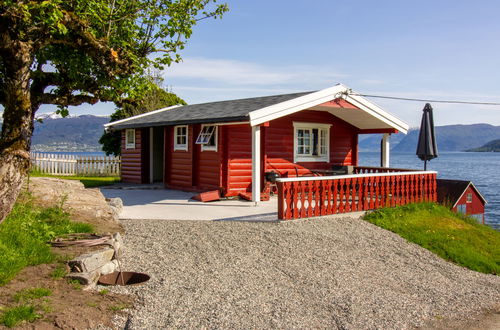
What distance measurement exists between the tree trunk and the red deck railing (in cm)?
538

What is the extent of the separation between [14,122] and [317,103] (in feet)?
29.5

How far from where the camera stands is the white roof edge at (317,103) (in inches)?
499

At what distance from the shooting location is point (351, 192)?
40.8ft

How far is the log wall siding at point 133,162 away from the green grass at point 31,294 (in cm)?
1418

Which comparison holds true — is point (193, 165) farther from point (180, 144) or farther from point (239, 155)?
point (239, 155)

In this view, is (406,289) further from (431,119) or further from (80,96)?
(431,119)

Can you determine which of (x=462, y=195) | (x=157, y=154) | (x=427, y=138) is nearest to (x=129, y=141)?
(x=157, y=154)

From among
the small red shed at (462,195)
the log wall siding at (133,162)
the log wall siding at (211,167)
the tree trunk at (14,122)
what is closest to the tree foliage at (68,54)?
the tree trunk at (14,122)

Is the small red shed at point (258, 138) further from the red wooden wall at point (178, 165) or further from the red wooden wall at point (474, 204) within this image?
the red wooden wall at point (474, 204)

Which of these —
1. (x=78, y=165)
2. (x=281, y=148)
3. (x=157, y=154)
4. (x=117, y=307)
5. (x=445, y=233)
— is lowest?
(x=445, y=233)

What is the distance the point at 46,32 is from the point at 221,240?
4.49 meters

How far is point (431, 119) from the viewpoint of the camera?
51.1 ft

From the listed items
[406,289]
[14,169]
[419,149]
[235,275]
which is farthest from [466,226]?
[14,169]

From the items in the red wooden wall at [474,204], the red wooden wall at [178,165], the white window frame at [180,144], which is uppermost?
the white window frame at [180,144]
